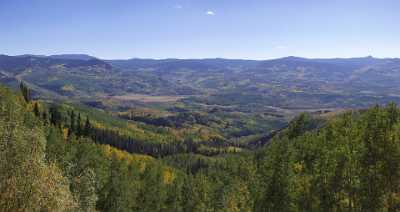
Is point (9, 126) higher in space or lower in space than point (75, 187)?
higher

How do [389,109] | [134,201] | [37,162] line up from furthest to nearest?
[134,201] → [389,109] → [37,162]

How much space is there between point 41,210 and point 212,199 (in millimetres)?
86174

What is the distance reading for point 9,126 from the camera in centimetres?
5456

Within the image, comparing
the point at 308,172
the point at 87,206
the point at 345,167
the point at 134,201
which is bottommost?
the point at 134,201

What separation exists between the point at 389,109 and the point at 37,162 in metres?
65.2

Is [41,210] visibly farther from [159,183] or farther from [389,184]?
[159,183]

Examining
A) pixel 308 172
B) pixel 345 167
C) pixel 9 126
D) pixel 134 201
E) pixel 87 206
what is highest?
pixel 9 126

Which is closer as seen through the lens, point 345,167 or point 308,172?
point 345,167

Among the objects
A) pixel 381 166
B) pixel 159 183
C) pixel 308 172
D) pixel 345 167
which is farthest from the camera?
pixel 159 183

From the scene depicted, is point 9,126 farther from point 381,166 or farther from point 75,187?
point 381,166

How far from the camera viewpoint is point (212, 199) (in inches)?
4995

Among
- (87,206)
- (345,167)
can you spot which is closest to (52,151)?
(87,206)

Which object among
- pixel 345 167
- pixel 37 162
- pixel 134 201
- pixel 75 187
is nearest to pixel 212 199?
pixel 134 201

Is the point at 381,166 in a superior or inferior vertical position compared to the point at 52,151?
superior
